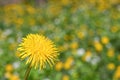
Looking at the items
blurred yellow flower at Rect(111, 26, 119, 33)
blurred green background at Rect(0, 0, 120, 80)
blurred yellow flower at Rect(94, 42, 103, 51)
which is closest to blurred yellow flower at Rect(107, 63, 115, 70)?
blurred green background at Rect(0, 0, 120, 80)

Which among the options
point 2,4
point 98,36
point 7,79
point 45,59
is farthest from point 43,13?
point 45,59

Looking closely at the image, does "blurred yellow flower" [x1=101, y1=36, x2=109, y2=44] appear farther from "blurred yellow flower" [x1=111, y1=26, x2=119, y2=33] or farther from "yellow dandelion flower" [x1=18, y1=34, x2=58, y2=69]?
"yellow dandelion flower" [x1=18, y1=34, x2=58, y2=69]

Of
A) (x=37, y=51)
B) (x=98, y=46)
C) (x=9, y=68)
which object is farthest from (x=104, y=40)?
(x=37, y=51)

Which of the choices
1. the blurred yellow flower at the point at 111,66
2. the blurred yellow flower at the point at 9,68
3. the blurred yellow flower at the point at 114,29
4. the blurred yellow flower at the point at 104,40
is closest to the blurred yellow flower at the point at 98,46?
the blurred yellow flower at the point at 104,40

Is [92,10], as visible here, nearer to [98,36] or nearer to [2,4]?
[98,36]

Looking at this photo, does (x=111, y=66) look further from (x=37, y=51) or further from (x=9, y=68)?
(x=37, y=51)

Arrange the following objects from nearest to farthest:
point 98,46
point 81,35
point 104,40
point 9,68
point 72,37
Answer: point 9,68
point 98,46
point 104,40
point 81,35
point 72,37

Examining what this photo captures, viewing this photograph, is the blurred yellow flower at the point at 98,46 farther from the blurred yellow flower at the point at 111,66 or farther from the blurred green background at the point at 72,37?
the blurred yellow flower at the point at 111,66
